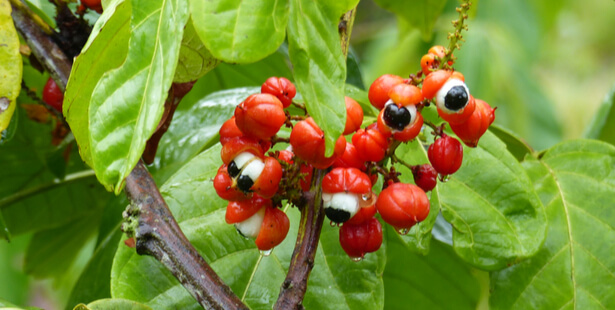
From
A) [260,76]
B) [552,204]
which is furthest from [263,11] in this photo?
[260,76]

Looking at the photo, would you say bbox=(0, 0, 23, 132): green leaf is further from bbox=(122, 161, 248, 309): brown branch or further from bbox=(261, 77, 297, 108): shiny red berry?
bbox=(261, 77, 297, 108): shiny red berry

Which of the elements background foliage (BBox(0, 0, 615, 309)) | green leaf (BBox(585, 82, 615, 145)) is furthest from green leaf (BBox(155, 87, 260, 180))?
green leaf (BBox(585, 82, 615, 145))

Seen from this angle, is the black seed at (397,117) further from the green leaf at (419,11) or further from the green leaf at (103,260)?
the green leaf at (419,11)

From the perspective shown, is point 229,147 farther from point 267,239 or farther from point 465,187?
point 465,187

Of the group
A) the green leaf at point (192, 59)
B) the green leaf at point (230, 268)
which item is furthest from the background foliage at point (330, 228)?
the green leaf at point (192, 59)

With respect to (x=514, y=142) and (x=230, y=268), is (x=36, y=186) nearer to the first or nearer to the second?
(x=230, y=268)

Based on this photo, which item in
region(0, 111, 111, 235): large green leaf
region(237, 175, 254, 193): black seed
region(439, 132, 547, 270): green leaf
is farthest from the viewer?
region(0, 111, 111, 235): large green leaf
